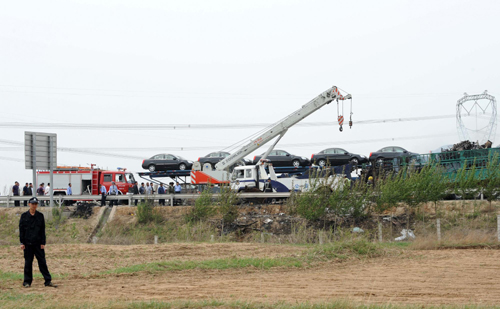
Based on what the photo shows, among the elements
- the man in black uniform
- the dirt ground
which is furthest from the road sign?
the man in black uniform

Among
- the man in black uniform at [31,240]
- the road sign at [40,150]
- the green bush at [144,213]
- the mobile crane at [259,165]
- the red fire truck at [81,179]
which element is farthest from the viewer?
the red fire truck at [81,179]

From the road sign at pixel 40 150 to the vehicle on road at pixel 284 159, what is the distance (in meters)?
17.1

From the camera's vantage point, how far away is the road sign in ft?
73.7

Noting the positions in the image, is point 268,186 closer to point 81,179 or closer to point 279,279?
point 81,179

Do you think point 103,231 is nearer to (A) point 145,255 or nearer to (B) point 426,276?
(A) point 145,255

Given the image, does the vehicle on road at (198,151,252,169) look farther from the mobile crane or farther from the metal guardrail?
the metal guardrail

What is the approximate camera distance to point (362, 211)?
1085 inches

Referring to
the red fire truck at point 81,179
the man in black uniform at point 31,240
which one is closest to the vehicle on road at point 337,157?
the red fire truck at point 81,179

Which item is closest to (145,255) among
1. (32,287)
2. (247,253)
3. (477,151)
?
(247,253)

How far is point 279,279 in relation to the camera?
38.0 ft

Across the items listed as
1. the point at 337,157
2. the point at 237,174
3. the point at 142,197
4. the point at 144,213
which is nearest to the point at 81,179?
the point at 142,197

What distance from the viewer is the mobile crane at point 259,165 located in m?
33.1

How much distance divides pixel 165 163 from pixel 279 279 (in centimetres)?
2762

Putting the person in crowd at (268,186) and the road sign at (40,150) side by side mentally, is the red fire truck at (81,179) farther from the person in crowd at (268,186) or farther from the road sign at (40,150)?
the road sign at (40,150)
